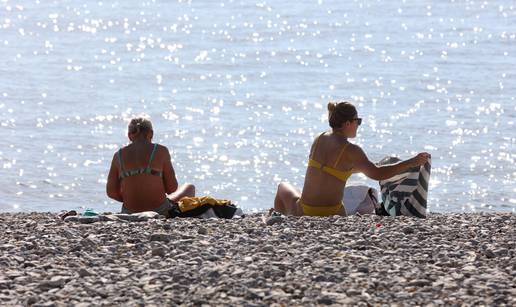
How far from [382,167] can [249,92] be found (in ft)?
48.0

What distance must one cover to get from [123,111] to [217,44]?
8921mm

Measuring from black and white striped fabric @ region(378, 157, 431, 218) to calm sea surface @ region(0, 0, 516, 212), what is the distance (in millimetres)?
5409

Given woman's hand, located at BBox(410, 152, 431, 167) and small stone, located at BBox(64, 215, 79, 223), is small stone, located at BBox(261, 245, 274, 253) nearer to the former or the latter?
small stone, located at BBox(64, 215, 79, 223)

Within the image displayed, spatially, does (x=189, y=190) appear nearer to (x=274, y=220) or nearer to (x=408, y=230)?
(x=274, y=220)

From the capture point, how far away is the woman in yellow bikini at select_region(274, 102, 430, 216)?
9031mm

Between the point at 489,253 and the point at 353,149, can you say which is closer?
the point at 489,253

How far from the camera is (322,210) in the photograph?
9.17 m

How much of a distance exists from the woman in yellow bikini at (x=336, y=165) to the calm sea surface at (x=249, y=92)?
569cm

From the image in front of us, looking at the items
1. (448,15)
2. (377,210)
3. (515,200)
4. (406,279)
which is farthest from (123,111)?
(448,15)

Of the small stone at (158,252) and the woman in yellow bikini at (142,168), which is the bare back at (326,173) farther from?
the small stone at (158,252)

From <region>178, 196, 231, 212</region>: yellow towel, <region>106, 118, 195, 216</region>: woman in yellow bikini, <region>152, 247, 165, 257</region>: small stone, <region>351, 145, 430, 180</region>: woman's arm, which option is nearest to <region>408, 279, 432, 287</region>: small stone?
<region>152, 247, 165, 257</region>: small stone

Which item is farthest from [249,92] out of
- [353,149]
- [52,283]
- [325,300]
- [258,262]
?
[325,300]

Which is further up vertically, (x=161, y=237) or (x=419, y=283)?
(x=161, y=237)

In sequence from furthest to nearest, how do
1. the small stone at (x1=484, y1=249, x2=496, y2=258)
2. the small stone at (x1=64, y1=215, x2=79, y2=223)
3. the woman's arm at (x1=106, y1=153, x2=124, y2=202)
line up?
the woman's arm at (x1=106, y1=153, x2=124, y2=202), the small stone at (x1=64, y1=215, x2=79, y2=223), the small stone at (x1=484, y1=249, x2=496, y2=258)
